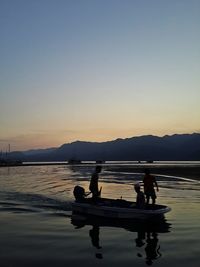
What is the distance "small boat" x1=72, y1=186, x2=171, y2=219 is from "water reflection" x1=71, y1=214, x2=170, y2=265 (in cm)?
40

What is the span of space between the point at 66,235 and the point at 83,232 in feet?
3.99

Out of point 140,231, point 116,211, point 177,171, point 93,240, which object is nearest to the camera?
point 93,240

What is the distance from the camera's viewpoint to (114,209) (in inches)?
955

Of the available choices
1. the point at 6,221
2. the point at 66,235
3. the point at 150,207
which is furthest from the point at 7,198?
the point at 66,235

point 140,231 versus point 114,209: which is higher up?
point 114,209

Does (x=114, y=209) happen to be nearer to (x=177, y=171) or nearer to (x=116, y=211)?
(x=116, y=211)

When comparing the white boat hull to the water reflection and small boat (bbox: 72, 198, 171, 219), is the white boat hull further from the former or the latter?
the water reflection

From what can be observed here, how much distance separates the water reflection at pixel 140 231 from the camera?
51.9ft

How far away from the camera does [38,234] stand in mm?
19156

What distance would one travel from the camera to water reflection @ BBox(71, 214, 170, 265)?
15.8 metres

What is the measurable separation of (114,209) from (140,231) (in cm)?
367

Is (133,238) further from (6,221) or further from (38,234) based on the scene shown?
(6,221)

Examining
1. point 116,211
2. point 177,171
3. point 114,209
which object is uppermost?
point 177,171

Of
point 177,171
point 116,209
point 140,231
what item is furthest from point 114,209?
point 177,171
